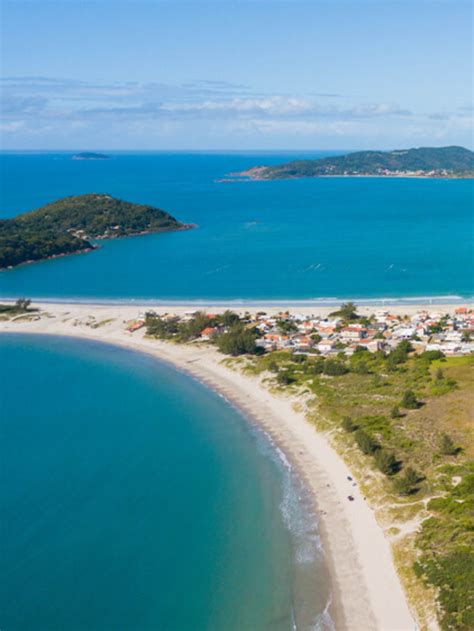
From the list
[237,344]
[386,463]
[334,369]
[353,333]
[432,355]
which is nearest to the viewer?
[386,463]

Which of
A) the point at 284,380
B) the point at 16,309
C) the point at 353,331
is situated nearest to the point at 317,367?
the point at 284,380

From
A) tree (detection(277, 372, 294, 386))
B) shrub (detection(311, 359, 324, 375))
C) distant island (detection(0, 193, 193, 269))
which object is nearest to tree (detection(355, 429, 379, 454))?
tree (detection(277, 372, 294, 386))

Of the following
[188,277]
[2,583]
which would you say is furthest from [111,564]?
[188,277]

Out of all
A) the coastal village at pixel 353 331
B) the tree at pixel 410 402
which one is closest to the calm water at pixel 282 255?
the coastal village at pixel 353 331

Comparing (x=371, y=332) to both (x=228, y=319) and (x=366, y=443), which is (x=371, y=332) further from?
(x=366, y=443)

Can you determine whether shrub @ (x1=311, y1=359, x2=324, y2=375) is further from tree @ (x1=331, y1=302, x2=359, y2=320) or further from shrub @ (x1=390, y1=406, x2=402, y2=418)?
tree @ (x1=331, y1=302, x2=359, y2=320)

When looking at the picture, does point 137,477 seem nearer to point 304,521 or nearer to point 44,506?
point 44,506
